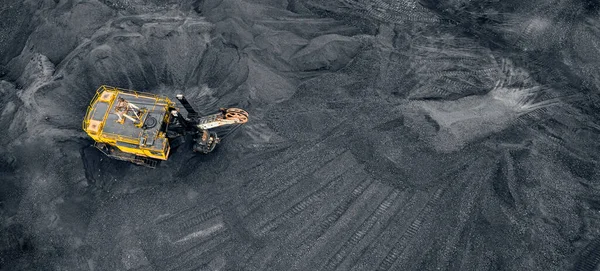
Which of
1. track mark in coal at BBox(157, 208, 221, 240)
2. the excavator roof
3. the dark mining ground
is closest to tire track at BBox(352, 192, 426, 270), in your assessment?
the dark mining ground

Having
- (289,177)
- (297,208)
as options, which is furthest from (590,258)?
(289,177)

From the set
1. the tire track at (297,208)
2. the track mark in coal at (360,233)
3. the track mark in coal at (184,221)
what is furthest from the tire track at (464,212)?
the track mark in coal at (184,221)

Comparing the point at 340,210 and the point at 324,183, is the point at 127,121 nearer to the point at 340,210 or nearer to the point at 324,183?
the point at 324,183

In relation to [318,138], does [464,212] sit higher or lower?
lower

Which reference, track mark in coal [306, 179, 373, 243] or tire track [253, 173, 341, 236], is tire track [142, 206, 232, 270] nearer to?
tire track [253, 173, 341, 236]

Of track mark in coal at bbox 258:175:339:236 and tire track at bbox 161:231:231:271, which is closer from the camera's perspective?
tire track at bbox 161:231:231:271
